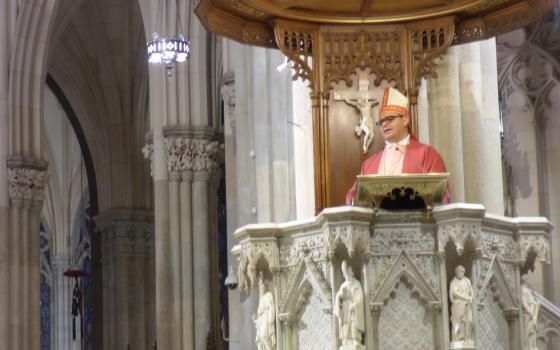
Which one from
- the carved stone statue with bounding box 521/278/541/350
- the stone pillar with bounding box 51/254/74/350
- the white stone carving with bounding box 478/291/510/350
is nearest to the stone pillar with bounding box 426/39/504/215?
the carved stone statue with bounding box 521/278/541/350

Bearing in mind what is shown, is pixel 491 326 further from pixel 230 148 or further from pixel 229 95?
pixel 229 95

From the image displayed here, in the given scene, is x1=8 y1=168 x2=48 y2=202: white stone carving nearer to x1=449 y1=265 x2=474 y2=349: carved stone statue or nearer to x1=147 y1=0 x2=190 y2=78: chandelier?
x1=147 y1=0 x2=190 y2=78: chandelier

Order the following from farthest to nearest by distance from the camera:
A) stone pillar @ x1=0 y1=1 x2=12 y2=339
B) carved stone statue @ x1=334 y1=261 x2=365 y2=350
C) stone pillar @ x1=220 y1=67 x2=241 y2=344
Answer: stone pillar @ x1=0 y1=1 x2=12 y2=339, stone pillar @ x1=220 y1=67 x2=241 y2=344, carved stone statue @ x1=334 y1=261 x2=365 y2=350

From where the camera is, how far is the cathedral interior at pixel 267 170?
9.80m

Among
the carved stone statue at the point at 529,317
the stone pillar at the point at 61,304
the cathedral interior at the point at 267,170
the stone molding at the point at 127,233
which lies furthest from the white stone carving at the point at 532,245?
the stone pillar at the point at 61,304

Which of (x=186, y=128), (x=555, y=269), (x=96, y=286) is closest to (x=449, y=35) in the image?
(x=555, y=269)

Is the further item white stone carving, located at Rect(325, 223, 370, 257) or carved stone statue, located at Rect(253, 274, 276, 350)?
carved stone statue, located at Rect(253, 274, 276, 350)

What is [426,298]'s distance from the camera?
31.7 ft

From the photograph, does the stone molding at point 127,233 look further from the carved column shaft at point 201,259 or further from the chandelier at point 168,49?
the chandelier at point 168,49

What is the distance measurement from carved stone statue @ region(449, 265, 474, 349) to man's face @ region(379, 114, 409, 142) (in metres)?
1.73

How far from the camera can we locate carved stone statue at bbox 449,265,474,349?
946 centimetres

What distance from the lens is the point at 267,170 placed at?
57.4ft

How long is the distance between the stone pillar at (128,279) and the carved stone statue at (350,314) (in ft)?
82.9

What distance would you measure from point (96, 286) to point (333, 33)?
24.3 metres
